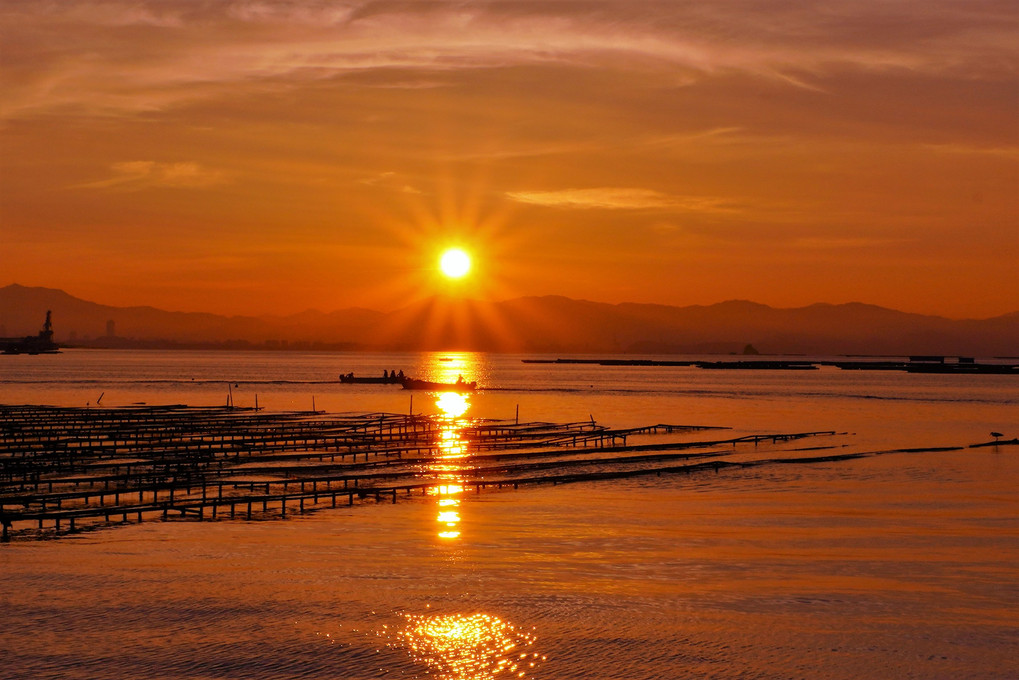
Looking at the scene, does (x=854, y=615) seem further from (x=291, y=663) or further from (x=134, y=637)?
(x=134, y=637)

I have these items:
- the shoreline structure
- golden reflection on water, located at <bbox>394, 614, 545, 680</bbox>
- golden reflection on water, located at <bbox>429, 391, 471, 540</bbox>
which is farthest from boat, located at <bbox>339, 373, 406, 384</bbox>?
golden reflection on water, located at <bbox>394, 614, 545, 680</bbox>

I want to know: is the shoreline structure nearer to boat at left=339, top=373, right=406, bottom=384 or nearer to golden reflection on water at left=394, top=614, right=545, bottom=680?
golden reflection on water at left=394, top=614, right=545, bottom=680

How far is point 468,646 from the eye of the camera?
20.5 meters

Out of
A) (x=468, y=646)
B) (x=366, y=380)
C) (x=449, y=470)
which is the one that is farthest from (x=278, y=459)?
(x=366, y=380)

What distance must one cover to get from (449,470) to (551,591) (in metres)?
26.0

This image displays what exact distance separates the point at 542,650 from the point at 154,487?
78.0 feet

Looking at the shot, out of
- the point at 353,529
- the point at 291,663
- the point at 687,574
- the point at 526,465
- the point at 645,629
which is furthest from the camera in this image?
the point at 526,465

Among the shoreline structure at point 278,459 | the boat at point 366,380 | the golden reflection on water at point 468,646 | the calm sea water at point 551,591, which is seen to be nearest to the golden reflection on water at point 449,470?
the shoreline structure at point 278,459

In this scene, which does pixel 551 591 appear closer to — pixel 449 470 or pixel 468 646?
pixel 468 646

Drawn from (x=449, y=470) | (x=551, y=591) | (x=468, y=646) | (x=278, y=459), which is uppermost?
(x=278, y=459)

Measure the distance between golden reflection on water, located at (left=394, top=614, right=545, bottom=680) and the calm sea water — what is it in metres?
0.06

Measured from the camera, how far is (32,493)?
37719 mm

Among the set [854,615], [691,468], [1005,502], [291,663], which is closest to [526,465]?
[691,468]

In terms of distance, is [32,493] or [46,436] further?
[46,436]
